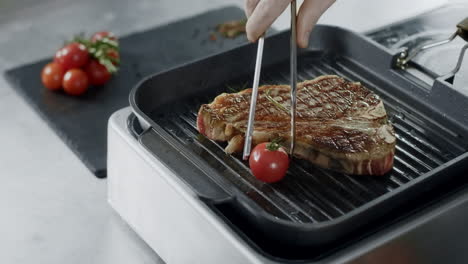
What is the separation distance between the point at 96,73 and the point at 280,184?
115 cm

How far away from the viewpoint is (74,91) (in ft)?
9.16

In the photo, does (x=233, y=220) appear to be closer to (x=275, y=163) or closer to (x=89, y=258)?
(x=275, y=163)

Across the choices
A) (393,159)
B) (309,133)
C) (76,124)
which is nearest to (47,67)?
(76,124)

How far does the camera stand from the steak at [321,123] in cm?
196

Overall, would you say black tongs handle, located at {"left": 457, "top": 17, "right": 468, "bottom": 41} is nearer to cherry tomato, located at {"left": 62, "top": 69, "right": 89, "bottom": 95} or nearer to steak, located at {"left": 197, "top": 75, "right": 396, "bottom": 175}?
steak, located at {"left": 197, "top": 75, "right": 396, "bottom": 175}

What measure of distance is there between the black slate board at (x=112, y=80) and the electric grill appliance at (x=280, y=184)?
0.39 meters

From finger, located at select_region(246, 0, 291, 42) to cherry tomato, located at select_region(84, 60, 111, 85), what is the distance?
4.10 feet

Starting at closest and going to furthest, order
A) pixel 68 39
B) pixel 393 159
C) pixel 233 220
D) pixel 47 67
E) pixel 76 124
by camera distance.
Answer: pixel 233 220 → pixel 393 159 → pixel 76 124 → pixel 47 67 → pixel 68 39

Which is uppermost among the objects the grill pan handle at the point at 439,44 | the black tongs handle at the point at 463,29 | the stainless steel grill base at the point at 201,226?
the black tongs handle at the point at 463,29

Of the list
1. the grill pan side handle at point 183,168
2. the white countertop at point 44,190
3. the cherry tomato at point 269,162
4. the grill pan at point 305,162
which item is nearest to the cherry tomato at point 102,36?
the white countertop at point 44,190

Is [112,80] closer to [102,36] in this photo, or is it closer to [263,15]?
[102,36]

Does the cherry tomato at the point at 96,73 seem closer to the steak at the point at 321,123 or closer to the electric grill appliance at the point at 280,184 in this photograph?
the electric grill appliance at the point at 280,184

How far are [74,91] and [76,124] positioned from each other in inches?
8.0

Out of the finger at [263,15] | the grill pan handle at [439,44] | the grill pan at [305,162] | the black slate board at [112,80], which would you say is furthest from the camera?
the black slate board at [112,80]
